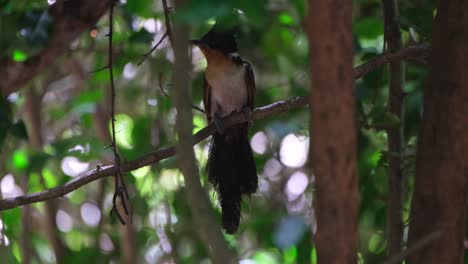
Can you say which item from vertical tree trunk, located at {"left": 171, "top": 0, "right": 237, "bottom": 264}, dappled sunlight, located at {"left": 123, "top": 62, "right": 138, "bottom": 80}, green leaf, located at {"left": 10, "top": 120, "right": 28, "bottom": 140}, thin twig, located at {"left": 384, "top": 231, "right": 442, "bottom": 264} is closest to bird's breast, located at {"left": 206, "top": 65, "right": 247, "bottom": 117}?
dappled sunlight, located at {"left": 123, "top": 62, "right": 138, "bottom": 80}

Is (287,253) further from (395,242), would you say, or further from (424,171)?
(424,171)

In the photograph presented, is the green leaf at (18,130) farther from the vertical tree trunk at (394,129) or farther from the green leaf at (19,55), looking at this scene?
the vertical tree trunk at (394,129)

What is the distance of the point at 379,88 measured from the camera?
2.79m

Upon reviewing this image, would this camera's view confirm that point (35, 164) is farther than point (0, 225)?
Yes

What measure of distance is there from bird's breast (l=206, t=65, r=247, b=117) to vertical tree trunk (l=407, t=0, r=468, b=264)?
1669mm

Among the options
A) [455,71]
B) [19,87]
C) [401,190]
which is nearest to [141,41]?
[19,87]

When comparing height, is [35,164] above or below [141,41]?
below

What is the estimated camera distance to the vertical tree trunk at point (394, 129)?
228 centimetres

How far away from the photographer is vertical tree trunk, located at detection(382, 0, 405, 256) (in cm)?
228

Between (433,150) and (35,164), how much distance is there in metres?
1.47

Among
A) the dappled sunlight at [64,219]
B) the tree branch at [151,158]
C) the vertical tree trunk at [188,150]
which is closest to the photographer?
the vertical tree trunk at [188,150]

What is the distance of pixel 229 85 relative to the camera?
3.48m

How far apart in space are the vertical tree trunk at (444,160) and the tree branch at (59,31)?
1.30 meters

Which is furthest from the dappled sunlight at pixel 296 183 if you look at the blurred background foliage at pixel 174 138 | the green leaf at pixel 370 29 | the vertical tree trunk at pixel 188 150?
the vertical tree trunk at pixel 188 150
